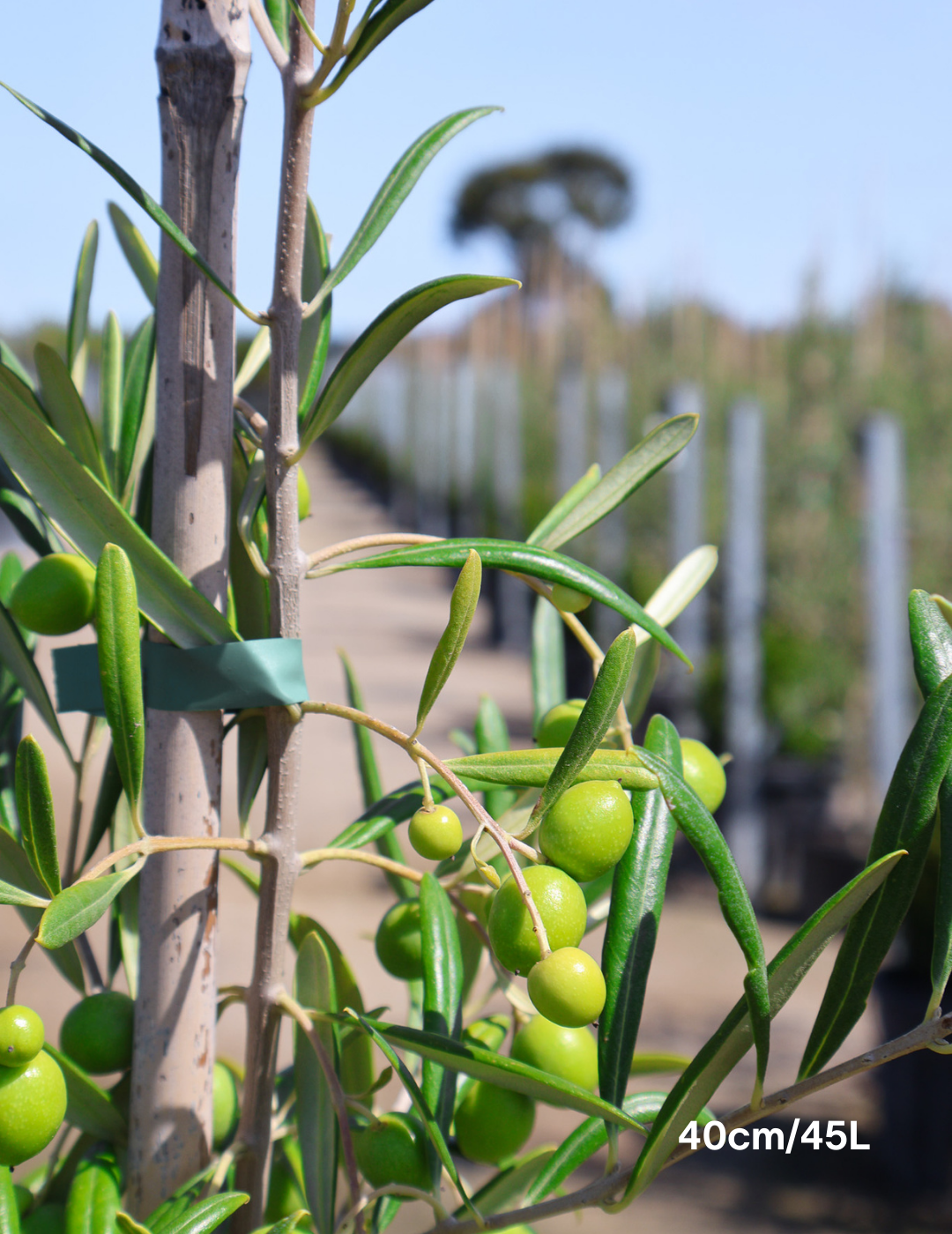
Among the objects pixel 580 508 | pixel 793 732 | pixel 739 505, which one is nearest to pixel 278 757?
pixel 580 508

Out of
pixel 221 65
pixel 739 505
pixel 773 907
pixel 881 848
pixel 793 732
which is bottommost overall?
pixel 773 907

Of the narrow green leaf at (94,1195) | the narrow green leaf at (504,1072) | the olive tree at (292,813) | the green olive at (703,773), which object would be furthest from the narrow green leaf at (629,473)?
the narrow green leaf at (94,1195)

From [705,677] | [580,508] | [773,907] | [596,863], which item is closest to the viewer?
[596,863]

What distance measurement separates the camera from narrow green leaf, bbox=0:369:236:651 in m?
0.38

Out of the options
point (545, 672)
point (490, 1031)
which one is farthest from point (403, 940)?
point (545, 672)

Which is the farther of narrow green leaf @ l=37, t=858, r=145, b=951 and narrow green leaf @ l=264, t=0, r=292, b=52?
narrow green leaf @ l=264, t=0, r=292, b=52

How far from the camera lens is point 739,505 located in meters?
3.27

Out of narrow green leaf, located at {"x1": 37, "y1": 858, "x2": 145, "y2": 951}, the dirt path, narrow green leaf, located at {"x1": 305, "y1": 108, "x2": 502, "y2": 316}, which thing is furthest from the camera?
the dirt path

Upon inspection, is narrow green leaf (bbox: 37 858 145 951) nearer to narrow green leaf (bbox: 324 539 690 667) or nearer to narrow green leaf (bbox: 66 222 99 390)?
narrow green leaf (bbox: 324 539 690 667)

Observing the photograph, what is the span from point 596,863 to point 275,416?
0.20 m

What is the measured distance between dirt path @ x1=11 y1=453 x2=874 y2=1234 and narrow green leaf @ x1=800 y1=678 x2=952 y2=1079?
244 millimetres

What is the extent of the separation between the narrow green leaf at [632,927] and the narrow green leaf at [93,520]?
17 cm

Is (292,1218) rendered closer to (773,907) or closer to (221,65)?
(221,65)

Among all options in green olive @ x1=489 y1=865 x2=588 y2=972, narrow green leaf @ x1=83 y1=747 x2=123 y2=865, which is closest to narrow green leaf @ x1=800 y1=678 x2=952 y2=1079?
green olive @ x1=489 y1=865 x2=588 y2=972
